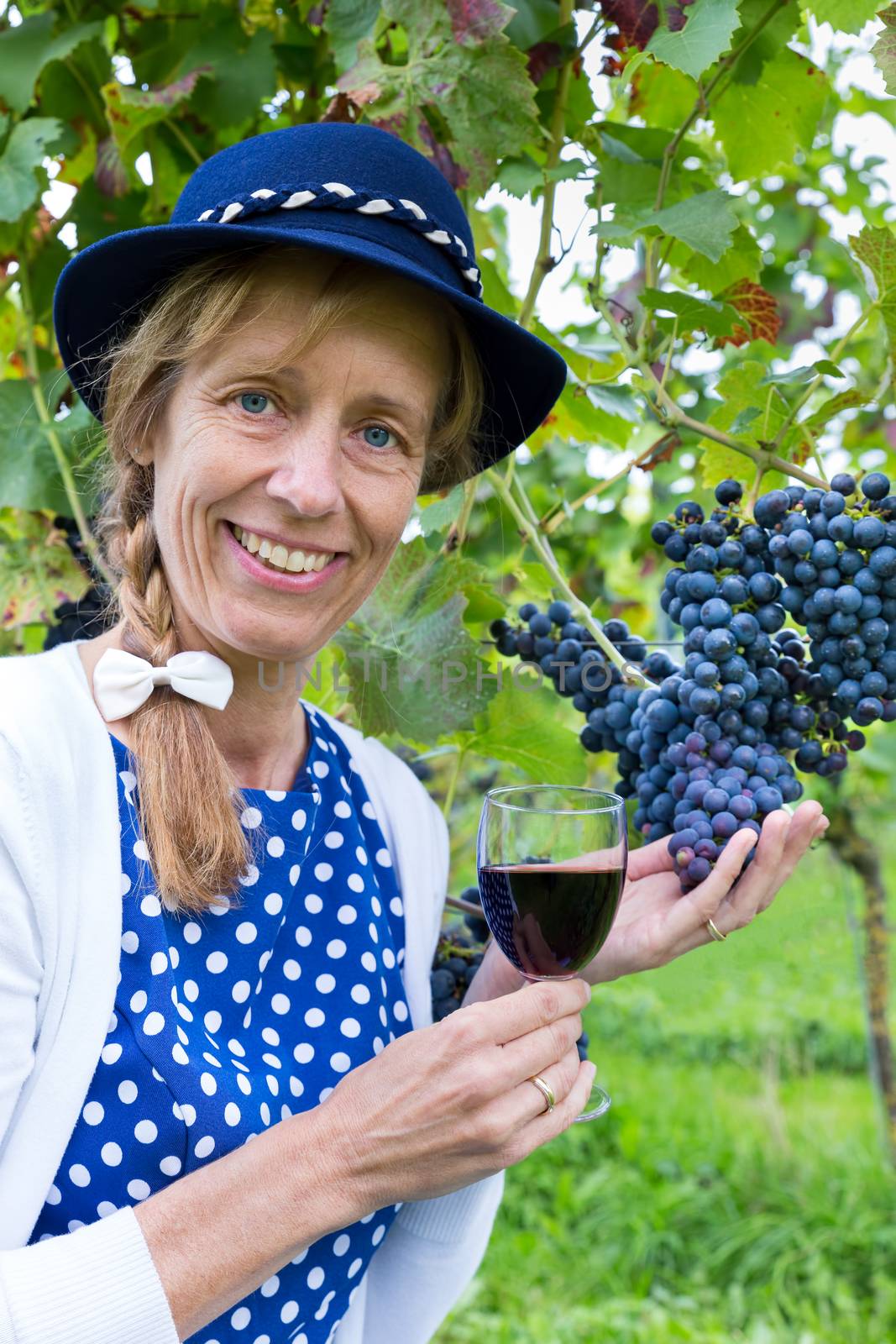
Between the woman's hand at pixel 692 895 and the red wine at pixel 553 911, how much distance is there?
110 millimetres

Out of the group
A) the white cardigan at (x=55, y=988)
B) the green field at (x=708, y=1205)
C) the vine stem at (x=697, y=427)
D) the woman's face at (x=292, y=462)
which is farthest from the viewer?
the green field at (x=708, y=1205)

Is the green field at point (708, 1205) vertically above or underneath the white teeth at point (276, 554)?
underneath

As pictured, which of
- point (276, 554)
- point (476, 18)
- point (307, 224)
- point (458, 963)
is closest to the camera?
point (307, 224)

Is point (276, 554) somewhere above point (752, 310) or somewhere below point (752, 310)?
below

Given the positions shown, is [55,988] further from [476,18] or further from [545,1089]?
[476,18]

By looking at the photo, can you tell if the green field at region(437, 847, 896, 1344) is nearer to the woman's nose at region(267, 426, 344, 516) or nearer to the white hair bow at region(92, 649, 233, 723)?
the white hair bow at region(92, 649, 233, 723)

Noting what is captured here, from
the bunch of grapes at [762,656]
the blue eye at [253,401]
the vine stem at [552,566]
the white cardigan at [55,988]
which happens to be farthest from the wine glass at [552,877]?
the blue eye at [253,401]

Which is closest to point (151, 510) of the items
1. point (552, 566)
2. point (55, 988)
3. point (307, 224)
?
point (307, 224)

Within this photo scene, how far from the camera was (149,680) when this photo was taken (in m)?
1.60

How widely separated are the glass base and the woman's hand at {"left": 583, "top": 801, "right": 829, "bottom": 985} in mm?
165

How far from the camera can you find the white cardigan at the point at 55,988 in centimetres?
126

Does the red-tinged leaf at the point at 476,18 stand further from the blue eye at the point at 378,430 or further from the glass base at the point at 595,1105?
the glass base at the point at 595,1105

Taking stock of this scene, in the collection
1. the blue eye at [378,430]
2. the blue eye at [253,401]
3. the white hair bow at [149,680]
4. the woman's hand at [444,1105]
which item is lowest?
the woman's hand at [444,1105]

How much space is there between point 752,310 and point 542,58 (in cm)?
53
